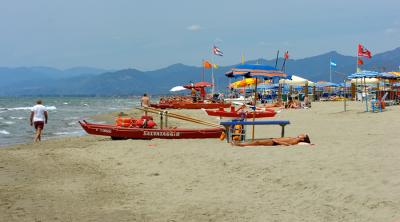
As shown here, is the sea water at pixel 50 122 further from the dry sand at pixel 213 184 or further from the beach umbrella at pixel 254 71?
the dry sand at pixel 213 184

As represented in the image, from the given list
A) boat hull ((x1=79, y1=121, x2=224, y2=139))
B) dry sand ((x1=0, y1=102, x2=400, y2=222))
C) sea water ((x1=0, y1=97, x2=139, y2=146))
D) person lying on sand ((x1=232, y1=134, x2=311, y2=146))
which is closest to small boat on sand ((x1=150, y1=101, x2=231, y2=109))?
sea water ((x1=0, y1=97, x2=139, y2=146))

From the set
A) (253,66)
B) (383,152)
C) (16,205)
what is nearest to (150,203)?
(16,205)

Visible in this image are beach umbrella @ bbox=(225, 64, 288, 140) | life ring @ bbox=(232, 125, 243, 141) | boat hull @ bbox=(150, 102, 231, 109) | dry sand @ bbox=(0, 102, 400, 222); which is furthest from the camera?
boat hull @ bbox=(150, 102, 231, 109)

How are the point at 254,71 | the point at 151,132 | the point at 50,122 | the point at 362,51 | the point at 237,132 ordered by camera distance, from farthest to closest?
1. the point at 50,122
2. the point at 362,51
3. the point at 151,132
4. the point at 254,71
5. the point at 237,132

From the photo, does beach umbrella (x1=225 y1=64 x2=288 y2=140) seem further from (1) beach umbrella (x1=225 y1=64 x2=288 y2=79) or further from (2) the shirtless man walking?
(2) the shirtless man walking

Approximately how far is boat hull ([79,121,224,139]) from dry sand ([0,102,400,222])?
2563 millimetres

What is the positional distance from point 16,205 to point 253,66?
8.66m

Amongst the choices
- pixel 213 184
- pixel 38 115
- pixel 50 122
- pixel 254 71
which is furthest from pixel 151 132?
pixel 50 122

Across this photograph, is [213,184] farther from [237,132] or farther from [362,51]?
[362,51]

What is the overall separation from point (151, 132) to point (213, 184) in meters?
7.03

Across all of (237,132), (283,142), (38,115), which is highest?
(38,115)

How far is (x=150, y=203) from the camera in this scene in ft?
21.0

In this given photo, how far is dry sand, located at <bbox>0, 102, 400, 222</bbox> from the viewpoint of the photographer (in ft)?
18.7

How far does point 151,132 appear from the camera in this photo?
14.2m
